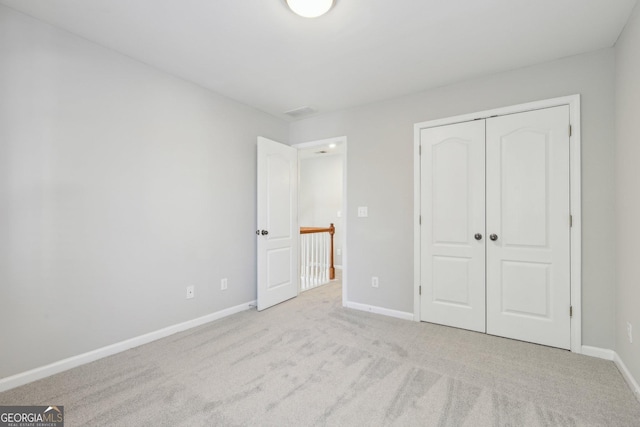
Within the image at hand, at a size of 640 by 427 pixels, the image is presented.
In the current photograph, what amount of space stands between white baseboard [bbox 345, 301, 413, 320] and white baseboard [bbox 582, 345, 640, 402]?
4.67 ft

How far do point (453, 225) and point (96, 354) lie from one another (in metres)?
3.26

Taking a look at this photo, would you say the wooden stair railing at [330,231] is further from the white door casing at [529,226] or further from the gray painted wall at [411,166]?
the white door casing at [529,226]

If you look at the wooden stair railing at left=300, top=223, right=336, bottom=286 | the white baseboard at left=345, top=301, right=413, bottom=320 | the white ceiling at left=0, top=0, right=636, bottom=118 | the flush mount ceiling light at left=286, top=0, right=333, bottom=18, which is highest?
the white ceiling at left=0, top=0, right=636, bottom=118

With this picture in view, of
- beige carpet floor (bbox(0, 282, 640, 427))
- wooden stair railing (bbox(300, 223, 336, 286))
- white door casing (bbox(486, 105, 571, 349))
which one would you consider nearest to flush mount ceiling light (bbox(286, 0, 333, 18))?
white door casing (bbox(486, 105, 571, 349))

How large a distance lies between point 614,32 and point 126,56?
147 inches

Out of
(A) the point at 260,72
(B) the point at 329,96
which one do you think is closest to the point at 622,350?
(B) the point at 329,96

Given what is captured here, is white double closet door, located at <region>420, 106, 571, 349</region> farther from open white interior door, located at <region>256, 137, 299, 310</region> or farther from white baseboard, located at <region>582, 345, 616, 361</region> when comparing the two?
open white interior door, located at <region>256, 137, 299, 310</region>

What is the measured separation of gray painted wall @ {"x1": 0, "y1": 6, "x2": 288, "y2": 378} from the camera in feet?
6.38

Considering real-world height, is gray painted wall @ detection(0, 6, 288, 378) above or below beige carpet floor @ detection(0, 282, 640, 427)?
above

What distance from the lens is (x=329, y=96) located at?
3.30 m

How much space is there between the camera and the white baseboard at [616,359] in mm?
1851

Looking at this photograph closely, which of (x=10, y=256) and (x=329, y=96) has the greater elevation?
(x=329, y=96)

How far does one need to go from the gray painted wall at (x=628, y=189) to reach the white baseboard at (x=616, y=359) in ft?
0.15

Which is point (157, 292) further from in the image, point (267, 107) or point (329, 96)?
point (329, 96)
